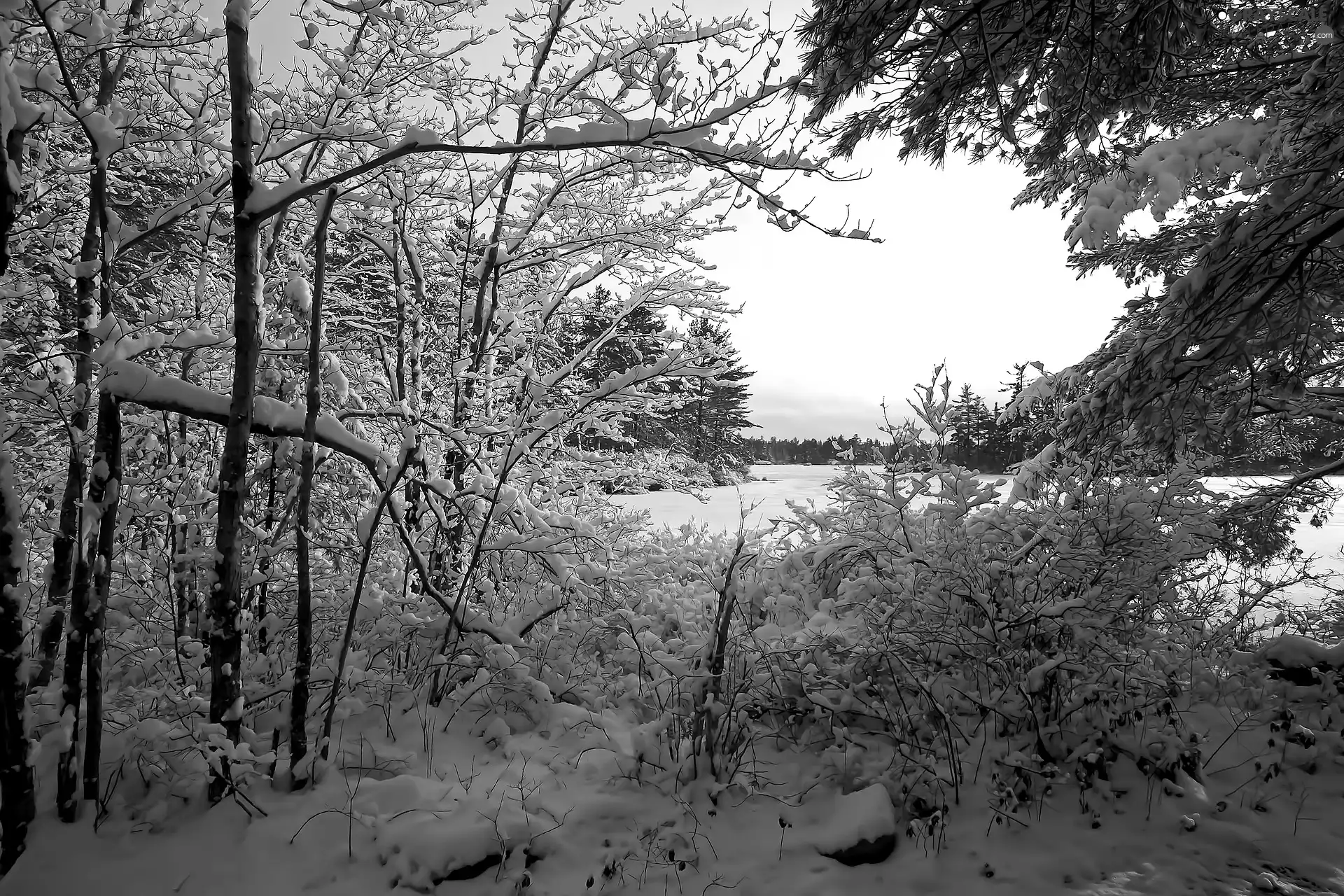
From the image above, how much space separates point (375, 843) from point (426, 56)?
5540 mm

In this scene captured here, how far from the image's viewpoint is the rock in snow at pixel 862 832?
2492mm

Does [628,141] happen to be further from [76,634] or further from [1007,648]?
[1007,648]

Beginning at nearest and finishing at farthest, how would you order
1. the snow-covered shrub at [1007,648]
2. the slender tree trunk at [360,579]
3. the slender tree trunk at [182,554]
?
the slender tree trunk at [360,579], the snow-covered shrub at [1007,648], the slender tree trunk at [182,554]

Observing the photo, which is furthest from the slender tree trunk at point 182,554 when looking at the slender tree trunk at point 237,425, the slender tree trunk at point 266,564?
the slender tree trunk at point 237,425

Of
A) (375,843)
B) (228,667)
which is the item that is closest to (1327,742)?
(375,843)

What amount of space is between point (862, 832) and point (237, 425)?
3.28 m

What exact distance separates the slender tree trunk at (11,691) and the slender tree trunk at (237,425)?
59 cm

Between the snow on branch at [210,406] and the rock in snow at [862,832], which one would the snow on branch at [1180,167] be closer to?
the rock in snow at [862,832]

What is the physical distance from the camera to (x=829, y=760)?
3.05 m

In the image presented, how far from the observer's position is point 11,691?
85.7 inches

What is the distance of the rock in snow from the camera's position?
2492mm

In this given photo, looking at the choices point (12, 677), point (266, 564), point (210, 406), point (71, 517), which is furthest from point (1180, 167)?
point (12, 677)

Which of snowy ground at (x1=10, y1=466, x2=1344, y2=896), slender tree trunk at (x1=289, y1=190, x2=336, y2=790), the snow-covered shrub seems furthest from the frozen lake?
slender tree trunk at (x1=289, y1=190, x2=336, y2=790)

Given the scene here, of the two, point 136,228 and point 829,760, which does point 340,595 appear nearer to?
point 136,228
